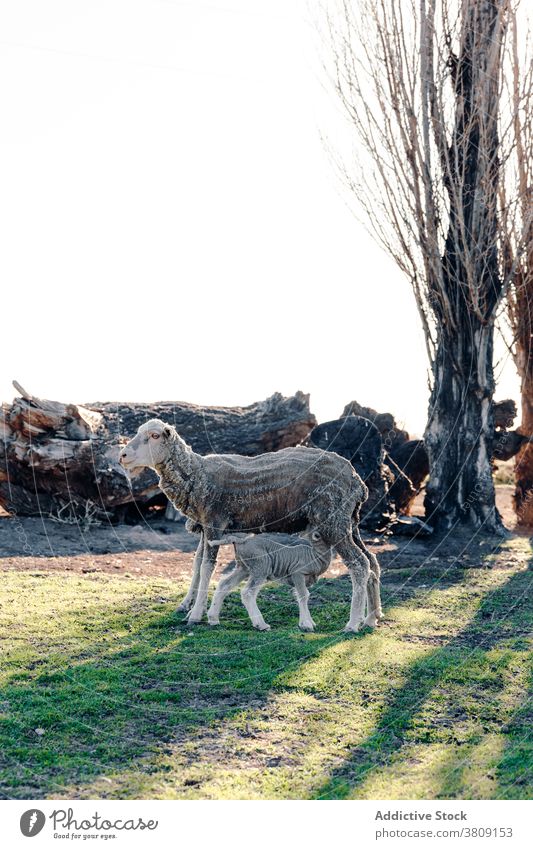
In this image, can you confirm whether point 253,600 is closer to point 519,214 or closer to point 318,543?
point 318,543

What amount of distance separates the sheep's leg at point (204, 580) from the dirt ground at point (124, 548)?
8.03 ft

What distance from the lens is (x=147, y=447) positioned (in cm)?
784

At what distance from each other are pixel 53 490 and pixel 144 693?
6573 mm

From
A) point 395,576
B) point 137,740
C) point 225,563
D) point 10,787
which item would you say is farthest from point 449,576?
point 10,787

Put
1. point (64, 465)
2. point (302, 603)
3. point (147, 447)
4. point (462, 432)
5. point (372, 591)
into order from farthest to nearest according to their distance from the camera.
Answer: point (462, 432) < point (64, 465) < point (372, 591) < point (302, 603) < point (147, 447)

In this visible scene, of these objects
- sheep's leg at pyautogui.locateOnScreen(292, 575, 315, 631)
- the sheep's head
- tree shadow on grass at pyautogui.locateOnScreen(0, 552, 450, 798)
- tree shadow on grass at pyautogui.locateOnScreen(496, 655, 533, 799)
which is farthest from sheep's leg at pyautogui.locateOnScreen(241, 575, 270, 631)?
tree shadow on grass at pyautogui.locateOnScreen(496, 655, 533, 799)

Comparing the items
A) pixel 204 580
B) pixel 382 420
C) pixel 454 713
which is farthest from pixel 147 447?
pixel 382 420

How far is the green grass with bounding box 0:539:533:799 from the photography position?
532cm

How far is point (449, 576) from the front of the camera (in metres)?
11.4

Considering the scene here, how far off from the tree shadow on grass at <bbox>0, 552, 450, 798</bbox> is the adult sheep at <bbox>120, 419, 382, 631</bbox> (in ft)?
2.00

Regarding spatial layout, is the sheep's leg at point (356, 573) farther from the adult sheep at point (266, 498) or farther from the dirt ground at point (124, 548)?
the dirt ground at point (124, 548)

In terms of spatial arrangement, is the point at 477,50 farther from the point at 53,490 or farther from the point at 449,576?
the point at 53,490

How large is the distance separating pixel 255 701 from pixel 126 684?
0.96 metres

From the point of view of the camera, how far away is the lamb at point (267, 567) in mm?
8039
